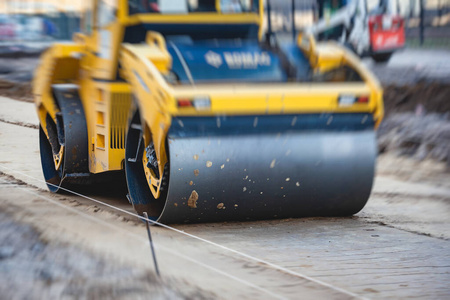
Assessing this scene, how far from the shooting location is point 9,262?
503 cm

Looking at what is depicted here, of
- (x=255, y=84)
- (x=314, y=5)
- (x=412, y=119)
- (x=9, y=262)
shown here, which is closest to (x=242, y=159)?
(x=255, y=84)

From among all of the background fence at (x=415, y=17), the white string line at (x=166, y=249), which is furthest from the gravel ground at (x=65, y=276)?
the background fence at (x=415, y=17)

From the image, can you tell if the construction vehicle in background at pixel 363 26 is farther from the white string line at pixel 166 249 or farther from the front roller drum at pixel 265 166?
the white string line at pixel 166 249

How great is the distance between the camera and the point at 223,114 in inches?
230

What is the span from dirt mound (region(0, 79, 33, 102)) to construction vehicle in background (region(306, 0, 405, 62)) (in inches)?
302

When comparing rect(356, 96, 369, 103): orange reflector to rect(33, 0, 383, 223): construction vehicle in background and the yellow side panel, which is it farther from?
the yellow side panel

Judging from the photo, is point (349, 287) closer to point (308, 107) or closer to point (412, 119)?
point (308, 107)

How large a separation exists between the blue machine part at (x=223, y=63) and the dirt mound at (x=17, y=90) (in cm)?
1315

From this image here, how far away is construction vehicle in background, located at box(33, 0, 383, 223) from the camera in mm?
5848

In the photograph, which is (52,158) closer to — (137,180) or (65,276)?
(137,180)

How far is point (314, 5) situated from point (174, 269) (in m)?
→ 13.1

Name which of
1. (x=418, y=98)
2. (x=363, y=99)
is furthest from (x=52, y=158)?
(x=418, y=98)

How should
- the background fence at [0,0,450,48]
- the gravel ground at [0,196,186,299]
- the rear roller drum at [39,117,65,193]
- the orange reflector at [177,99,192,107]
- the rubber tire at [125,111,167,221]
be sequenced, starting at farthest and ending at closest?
the background fence at [0,0,450,48]
the rear roller drum at [39,117,65,193]
the rubber tire at [125,111,167,221]
the orange reflector at [177,99,192,107]
the gravel ground at [0,196,186,299]

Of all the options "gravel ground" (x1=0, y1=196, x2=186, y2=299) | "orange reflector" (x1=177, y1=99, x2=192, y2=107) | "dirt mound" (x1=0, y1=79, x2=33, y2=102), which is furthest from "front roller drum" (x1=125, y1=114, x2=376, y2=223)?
"dirt mound" (x1=0, y1=79, x2=33, y2=102)
